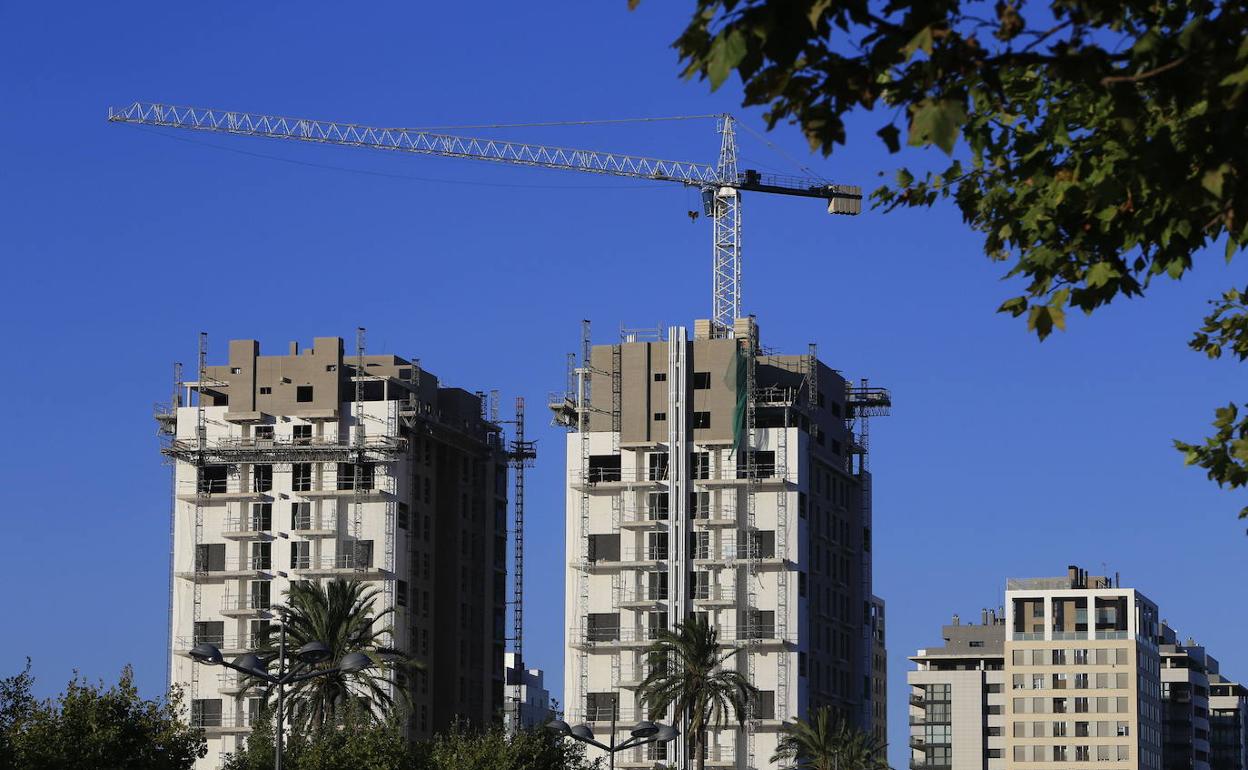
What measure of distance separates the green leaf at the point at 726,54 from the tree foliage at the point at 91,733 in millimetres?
59569

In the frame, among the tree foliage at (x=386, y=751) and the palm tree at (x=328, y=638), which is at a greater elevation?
the palm tree at (x=328, y=638)

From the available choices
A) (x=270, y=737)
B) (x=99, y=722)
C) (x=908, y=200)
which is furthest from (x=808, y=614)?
(x=908, y=200)

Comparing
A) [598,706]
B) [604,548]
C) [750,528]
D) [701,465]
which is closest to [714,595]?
[750,528]

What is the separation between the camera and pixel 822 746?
426 ft

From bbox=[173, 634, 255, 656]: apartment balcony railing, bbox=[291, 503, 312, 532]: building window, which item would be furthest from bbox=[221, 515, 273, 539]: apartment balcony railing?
bbox=[173, 634, 255, 656]: apartment balcony railing

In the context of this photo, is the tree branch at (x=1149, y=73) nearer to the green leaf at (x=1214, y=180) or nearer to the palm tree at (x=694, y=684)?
the green leaf at (x=1214, y=180)

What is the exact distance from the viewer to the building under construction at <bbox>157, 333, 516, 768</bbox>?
142 meters

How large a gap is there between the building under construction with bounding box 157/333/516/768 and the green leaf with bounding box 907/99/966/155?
127 meters

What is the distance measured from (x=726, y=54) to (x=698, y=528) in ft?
423

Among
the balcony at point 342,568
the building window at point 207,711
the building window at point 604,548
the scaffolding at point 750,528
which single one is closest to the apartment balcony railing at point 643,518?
the building window at point 604,548

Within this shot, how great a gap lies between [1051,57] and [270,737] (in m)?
82.9

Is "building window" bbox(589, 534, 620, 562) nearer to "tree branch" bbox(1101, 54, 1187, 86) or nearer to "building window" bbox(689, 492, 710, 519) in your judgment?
"building window" bbox(689, 492, 710, 519)

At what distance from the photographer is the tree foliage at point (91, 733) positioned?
233 ft

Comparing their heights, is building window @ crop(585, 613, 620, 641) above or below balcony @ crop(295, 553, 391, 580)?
below
